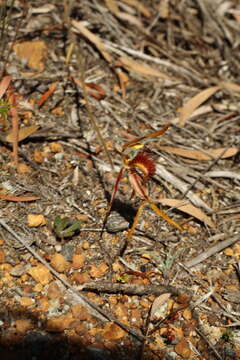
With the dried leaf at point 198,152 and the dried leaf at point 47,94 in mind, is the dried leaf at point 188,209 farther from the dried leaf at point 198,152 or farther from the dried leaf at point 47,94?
the dried leaf at point 47,94

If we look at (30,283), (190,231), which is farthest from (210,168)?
(30,283)

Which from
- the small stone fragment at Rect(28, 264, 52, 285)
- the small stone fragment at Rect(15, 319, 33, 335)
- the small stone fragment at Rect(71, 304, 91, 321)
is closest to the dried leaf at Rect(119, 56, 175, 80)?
the small stone fragment at Rect(28, 264, 52, 285)

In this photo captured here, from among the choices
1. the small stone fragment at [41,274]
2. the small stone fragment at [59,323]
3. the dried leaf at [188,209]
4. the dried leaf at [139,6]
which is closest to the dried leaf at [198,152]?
the dried leaf at [188,209]

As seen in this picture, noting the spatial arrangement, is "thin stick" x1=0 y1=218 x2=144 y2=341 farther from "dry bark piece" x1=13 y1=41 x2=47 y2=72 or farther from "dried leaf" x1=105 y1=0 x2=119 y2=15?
"dried leaf" x1=105 y1=0 x2=119 y2=15

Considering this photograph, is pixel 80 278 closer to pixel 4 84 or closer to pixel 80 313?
pixel 80 313

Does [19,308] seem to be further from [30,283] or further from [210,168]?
[210,168]
